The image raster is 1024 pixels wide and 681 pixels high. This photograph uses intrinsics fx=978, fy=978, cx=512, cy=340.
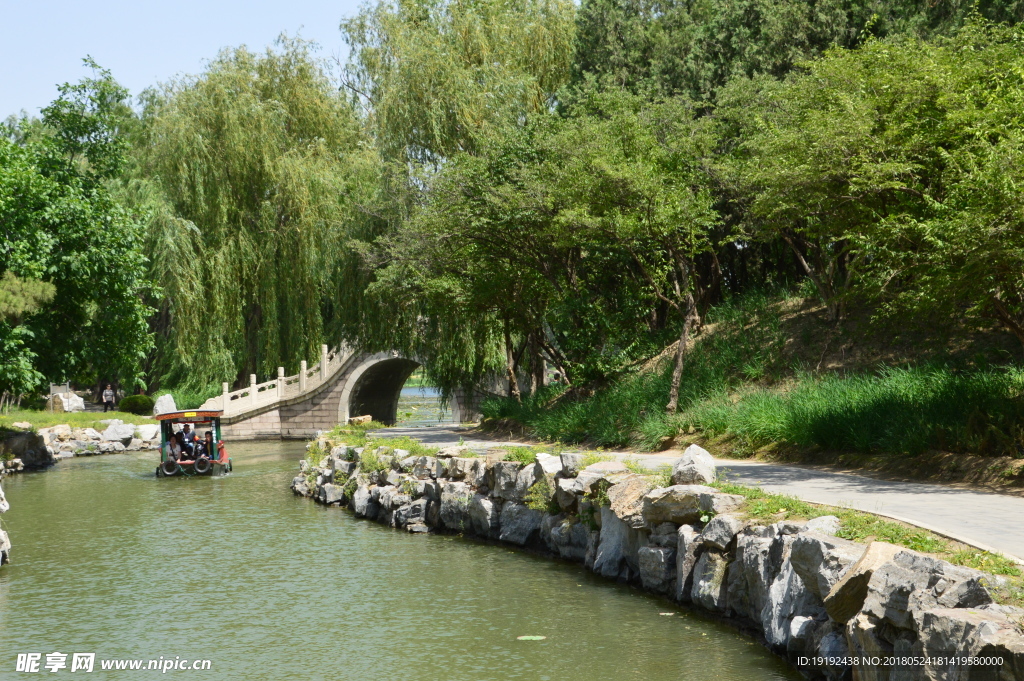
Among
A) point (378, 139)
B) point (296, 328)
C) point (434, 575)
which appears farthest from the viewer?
point (296, 328)

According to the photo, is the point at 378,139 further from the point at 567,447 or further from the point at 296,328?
the point at 567,447

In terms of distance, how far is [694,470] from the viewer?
980cm

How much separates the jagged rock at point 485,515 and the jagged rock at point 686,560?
14.4 feet

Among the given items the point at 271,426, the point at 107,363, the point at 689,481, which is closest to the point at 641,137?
the point at 689,481

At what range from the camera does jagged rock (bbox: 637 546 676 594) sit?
949 cm

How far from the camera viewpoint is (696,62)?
23.0 meters

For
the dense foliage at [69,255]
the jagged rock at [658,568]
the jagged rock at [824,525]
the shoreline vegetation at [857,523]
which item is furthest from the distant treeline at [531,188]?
the jagged rock at [658,568]

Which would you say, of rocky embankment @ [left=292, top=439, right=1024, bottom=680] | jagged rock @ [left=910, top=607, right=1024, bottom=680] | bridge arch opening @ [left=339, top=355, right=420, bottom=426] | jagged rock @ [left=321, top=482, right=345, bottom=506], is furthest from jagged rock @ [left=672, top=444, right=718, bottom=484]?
bridge arch opening @ [left=339, top=355, right=420, bottom=426]

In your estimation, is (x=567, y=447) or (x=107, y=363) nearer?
(x=567, y=447)

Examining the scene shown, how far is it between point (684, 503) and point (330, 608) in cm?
366

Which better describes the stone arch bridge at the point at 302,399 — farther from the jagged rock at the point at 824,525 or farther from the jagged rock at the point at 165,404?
the jagged rock at the point at 824,525

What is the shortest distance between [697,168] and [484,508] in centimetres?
913

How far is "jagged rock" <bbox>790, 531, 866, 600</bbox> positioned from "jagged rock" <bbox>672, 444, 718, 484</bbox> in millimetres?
2619

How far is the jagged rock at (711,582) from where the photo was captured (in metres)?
8.53
